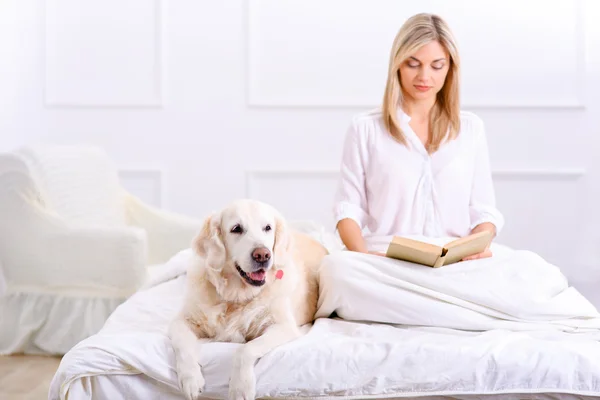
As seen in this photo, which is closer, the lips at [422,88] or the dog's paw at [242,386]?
the dog's paw at [242,386]

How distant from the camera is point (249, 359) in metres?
1.95

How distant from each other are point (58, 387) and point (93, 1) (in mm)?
3585

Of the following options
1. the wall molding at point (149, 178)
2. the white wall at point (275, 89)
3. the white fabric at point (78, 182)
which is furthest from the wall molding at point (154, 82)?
the white fabric at point (78, 182)

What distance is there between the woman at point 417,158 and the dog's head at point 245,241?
53 centimetres

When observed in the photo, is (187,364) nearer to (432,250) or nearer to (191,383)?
(191,383)

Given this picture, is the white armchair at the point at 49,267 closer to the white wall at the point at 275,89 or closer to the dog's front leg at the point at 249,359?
the dog's front leg at the point at 249,359

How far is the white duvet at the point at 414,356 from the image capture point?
1.98 m

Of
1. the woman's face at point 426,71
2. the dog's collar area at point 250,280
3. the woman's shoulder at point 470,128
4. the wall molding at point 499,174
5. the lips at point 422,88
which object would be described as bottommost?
the dog's collar area at point 250,280

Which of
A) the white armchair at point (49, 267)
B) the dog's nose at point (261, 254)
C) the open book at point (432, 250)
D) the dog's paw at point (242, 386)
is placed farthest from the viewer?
the white armchair at point (49, 267)

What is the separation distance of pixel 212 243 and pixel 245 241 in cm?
11

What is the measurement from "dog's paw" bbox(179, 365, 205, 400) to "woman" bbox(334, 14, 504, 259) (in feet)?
2.78

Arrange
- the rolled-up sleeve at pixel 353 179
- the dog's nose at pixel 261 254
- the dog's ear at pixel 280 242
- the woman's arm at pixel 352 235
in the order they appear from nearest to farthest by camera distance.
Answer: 1. the dog's nose at pixel 261 254
2. the dog's ear at pixel 280 242
3. the woman's arm at pixel 352 235
4. the rolled-up sleeve at pixel 353 179

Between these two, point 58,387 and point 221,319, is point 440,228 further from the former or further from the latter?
point 58,387

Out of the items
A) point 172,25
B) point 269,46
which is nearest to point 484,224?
point 269,46
